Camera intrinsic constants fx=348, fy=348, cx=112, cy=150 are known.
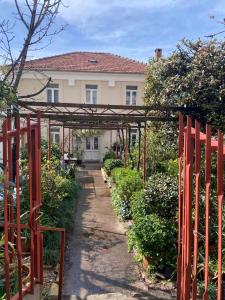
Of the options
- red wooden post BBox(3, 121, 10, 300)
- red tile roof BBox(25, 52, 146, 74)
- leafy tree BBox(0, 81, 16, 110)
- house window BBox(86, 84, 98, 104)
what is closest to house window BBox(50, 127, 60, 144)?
house window BBox(86, 84, 98, 104)

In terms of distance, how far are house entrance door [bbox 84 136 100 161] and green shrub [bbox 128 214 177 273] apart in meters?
21.9

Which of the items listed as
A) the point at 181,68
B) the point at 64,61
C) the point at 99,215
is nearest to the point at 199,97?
Answer: the point at 181,68

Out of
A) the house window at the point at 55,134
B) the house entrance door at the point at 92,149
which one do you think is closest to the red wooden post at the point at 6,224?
the house window at the point at 55,134

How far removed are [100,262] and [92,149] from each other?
21519mm

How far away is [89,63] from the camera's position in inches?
1033

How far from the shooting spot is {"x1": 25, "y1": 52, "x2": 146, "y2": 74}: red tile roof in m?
24.7

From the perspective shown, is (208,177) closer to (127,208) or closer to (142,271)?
(142,271)

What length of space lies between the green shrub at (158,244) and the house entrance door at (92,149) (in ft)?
71.9

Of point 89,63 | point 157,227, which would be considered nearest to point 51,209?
point 157,227

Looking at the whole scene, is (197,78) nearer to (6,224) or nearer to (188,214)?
(188,214)

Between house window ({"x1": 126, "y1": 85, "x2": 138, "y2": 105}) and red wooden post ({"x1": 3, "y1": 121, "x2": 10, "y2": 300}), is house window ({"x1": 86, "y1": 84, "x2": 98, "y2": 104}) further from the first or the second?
red wooden post ({"x1": 3, "y1": 121, "x2": 10, "y2": 300})

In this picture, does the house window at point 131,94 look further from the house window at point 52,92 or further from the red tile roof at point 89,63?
the house window at point 52,92

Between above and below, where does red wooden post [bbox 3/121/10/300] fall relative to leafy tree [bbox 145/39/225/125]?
below

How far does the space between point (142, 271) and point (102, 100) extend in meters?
20.3
